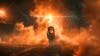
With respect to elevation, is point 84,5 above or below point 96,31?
above

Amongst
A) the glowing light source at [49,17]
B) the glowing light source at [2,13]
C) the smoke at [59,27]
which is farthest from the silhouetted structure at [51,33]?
the glowing light source at [2,13]

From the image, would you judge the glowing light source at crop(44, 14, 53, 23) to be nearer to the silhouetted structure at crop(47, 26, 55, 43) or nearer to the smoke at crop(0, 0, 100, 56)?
the smoke at crop(0, 0, 100, 56)

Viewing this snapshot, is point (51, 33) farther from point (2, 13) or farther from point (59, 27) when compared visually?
point (2, 13)

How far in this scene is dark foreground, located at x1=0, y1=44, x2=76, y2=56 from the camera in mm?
5508

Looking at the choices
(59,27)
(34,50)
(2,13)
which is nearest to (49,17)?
(59,27)

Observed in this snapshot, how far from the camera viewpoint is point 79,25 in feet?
18.5

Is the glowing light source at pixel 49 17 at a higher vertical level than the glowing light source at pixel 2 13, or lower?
lower

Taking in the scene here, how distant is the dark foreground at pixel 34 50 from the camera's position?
18.1 ft

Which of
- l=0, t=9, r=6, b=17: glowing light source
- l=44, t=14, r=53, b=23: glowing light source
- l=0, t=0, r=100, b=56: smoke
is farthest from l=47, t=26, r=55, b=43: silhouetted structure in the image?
l=0, t=9, r=6, b=17: glowing light source

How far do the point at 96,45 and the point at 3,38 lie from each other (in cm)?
263

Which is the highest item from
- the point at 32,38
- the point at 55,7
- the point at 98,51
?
the point at 55,7

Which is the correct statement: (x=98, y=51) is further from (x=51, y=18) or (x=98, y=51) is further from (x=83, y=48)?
(x=51, y=18)

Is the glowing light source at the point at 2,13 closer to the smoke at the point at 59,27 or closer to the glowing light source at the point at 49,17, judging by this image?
the smoke at the point at 59,27

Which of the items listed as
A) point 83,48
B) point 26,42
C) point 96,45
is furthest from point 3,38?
point 96,45
